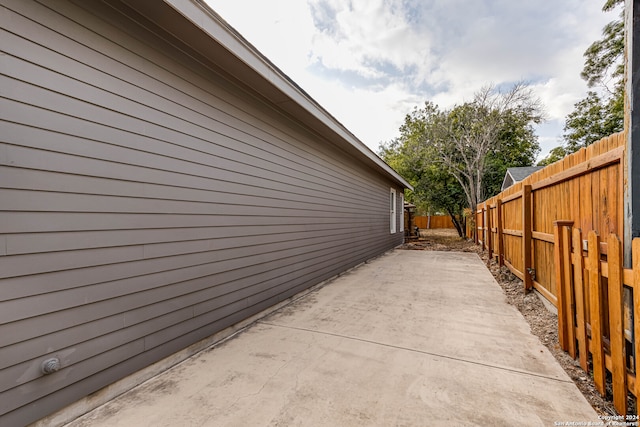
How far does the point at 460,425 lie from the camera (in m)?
1.61

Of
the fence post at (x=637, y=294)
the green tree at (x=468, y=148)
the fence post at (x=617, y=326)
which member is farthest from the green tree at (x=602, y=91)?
the fence post at (x=637, y=294)

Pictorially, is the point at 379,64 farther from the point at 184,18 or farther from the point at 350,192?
the point at 184,18

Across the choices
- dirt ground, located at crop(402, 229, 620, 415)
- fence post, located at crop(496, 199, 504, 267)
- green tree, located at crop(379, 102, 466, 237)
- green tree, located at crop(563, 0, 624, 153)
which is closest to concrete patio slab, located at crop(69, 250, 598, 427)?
dirt ground, located at crop(402, 229, 620, 415)

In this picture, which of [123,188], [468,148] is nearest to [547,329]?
[123,188]

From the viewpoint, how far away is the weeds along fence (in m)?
1.60

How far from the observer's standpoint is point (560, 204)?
2.90 metres

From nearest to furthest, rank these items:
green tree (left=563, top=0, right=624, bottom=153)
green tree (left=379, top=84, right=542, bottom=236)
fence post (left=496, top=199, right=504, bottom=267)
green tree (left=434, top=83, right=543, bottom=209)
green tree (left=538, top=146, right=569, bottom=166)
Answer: fence post (left=496, top=199, right=504, bottom=267), green tree (left=563, top=0, right=624, bottom=153), green tree (left=434, top=83, right=543, bottom=209), green tree (left=379, top=84, right=542, bottom=236), green tree (left=538, top=146, right=569, bottom=166)

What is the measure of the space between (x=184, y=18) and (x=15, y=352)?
8.24 ft

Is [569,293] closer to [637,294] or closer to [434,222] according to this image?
[637,294]

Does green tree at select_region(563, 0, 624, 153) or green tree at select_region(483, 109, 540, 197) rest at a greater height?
green tree at select_region(563, 0, 624, 153)

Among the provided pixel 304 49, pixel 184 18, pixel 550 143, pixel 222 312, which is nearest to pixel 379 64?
pixel 304 49

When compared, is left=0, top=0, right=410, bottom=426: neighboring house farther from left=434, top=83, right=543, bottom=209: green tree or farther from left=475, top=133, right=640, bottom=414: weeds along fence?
left=434, top=83, right=543, bottom=209: green tree

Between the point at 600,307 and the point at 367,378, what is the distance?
66.9 inches

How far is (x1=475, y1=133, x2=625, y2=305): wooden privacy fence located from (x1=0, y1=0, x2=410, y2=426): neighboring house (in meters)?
3.17
